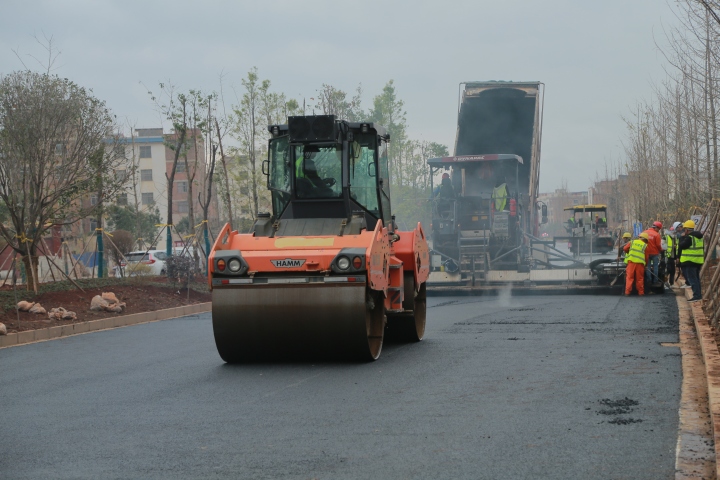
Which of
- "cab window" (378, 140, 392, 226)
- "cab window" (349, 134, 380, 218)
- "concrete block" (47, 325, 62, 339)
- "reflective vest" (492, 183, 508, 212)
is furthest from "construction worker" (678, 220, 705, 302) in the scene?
"concrete block" (47, 325, 62, 339)

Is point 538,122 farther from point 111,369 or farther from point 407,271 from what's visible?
point 111,369

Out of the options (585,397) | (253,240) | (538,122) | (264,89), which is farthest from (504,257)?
(585,397)

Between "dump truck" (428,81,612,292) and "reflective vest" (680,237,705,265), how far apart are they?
185 inches

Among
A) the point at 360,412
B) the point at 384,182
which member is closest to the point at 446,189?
the point at 384,182

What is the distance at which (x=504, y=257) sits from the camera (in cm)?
2244

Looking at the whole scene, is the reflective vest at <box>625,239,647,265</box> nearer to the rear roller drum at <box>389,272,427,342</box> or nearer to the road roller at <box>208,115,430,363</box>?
the rear roller drum at <box>389,272,427,342</box>

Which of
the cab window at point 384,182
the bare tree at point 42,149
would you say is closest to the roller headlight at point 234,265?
the cab window at point 384,182

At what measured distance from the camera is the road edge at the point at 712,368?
18.7ft

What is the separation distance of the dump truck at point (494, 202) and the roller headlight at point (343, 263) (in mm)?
12805

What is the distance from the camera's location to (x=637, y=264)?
19.9 meters

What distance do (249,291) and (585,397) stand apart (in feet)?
11.9

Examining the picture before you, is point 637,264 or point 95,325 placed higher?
point 637,264

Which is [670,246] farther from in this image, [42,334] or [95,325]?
[42,334]

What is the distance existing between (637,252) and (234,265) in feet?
40.8
